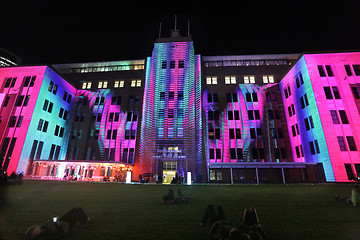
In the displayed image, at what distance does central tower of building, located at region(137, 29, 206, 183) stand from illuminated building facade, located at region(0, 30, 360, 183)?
22 centimetres

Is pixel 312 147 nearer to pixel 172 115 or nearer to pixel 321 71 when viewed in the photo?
pixel 321 71

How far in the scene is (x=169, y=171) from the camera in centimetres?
3784

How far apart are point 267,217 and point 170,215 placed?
4.43m

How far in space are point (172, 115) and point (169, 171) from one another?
11410mm

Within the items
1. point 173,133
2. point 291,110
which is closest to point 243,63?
point 291,110

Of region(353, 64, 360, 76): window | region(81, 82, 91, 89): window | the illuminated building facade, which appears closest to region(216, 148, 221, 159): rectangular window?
the illuminated building facade

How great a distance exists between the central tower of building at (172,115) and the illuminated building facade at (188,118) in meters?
0.22

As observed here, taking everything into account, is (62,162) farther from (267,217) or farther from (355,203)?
(355,203)

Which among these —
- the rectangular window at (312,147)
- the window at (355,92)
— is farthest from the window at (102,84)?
the window at (355,92)

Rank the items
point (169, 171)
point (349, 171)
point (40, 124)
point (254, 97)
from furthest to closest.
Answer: point (254, 97) → point (40, 124) → point (169, 171) → point (349, 171)

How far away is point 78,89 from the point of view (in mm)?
53219

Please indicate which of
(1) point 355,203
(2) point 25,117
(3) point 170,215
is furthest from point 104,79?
(1) point 355,203

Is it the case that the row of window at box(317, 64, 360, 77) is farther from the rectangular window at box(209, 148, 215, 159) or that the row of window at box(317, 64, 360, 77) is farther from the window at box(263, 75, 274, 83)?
the rectangular window at box(209, 148, 215, 159)

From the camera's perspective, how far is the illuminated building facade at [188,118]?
3522 centimetres
